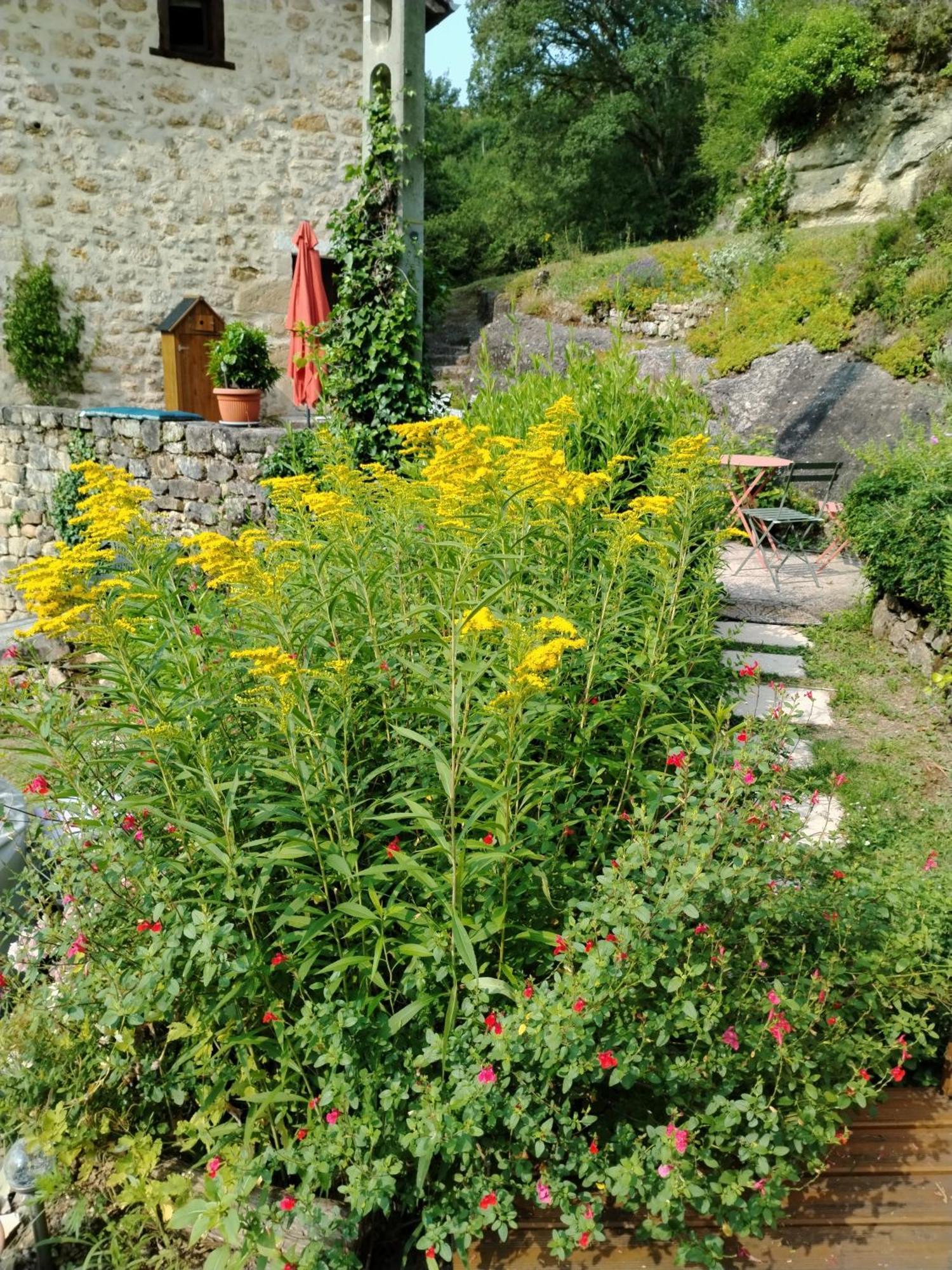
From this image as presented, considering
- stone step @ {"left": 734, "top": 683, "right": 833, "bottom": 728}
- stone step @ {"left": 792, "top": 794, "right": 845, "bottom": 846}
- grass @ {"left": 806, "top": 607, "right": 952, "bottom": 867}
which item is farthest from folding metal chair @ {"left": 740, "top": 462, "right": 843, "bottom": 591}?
stone step @ {"left": 792, "top": 794, "right": 845, "bottom": 846}

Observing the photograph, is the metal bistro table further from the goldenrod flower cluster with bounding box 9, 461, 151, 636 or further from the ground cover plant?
the goldenrod flower cluster with bounding box 9, 461, 151, 636

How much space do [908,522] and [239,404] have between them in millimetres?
5878

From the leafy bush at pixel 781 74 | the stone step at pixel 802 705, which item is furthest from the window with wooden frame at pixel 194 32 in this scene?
the stone step at pixel 802 705

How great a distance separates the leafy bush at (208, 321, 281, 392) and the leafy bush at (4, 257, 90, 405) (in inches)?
80.6

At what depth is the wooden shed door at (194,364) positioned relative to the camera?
10.6m

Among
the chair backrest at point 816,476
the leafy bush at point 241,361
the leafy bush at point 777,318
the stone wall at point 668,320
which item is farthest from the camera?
the stone wall at point 668,320

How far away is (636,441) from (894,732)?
6.76 ft

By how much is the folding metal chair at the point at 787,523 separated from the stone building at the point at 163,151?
6.17m

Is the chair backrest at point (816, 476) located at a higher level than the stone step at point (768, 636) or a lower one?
higher

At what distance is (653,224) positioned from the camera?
2298cm

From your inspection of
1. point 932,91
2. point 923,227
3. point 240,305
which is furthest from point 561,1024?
point 932,91

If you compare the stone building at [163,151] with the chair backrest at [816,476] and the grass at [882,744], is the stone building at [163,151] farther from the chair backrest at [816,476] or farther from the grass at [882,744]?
the grass at [882,744]

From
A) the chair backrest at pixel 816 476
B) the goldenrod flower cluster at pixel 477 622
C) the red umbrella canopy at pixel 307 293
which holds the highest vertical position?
the red umbrella canopy at pixel 307 293

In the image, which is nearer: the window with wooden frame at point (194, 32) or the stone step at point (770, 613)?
the stone step at point (770, 613)
